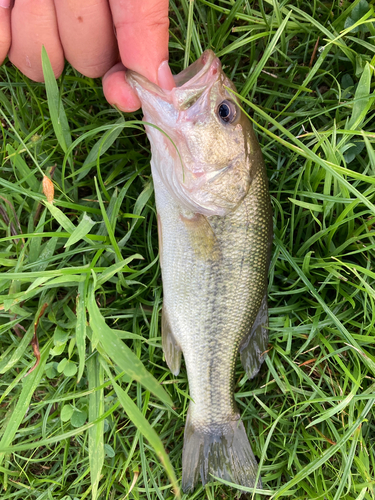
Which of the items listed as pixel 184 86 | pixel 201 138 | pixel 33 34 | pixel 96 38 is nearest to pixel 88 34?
pixel 96 38

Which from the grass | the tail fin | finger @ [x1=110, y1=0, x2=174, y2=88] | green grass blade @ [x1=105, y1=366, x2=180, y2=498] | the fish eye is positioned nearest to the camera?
green grass blade @ [x1=105, y1=366, x2=180, y2=498]

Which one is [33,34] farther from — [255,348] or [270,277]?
[255,348]

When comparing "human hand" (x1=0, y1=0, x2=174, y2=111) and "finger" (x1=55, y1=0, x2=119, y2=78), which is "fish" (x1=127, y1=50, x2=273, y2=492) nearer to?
"human hand" (x1=0, y1=0, x2=174, y2=111)

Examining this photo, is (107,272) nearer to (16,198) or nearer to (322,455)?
(16,198)

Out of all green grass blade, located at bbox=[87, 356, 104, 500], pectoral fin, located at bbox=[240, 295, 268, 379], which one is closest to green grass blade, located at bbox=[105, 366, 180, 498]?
green grass blade, located at bbox=[87, 356, 104, 500]

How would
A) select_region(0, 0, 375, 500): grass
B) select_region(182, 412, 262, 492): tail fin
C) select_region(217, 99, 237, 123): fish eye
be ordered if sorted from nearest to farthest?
select_region(217, 99, 237, 123): fish eye < select_region(0, 0, 375, 500): grass < select_region(182, 412, 262, 492): tail fin

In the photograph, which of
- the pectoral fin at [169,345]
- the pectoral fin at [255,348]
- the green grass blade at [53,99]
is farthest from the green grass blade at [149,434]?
the green grass blade at [53,99]

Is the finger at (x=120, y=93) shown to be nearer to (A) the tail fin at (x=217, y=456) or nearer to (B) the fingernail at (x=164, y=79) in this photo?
(B) the fingernail at (x=164, y=79)
